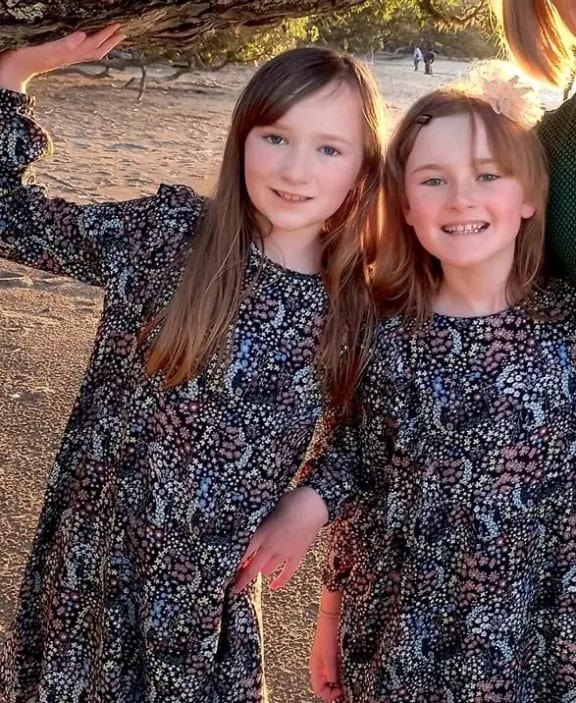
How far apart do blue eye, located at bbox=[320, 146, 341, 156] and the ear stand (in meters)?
0.39

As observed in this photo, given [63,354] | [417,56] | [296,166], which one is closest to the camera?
[296,166]

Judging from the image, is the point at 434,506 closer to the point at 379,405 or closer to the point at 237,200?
the point at 379,405

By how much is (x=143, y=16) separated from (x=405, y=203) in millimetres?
660

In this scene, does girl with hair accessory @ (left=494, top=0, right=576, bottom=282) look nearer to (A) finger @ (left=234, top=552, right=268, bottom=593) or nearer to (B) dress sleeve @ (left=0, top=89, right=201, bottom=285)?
(B) dress sleeve @ (left=0, top=89, right=201, bottom=285)

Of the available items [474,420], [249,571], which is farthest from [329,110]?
[249,571]

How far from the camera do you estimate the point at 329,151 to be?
1922mm

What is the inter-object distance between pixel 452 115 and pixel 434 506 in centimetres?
79

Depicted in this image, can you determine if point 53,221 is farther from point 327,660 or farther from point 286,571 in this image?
point 327,660

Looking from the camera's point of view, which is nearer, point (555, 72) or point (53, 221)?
point (53, 221)

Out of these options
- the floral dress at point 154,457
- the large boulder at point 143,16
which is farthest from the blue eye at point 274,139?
the large boulder at point 143,16

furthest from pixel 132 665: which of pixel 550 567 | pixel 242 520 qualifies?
pixel 550 567

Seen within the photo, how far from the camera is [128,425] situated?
1.91 meters

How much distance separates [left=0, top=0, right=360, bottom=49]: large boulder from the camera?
187cm

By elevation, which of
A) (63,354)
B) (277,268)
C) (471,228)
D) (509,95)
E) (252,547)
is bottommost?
(63,354)
